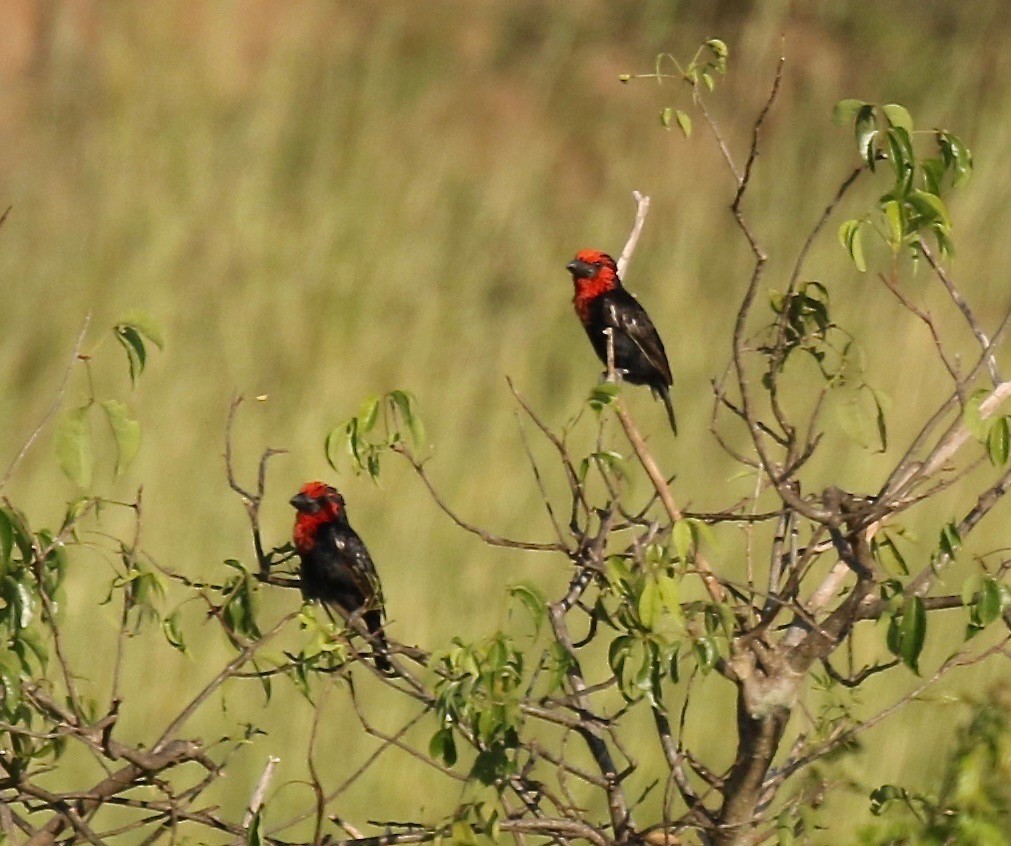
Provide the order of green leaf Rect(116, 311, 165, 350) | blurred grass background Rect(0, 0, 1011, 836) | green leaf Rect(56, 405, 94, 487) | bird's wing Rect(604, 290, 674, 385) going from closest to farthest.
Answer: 1. green leaf Rect(56, 405, 94, 487)
2. green leaf Rect(116, 311, 165, 350)
3. bird's wing Rect(604, 290, 674, 385)
4. blurred grass background Rect(0, 0, 1011, 836)

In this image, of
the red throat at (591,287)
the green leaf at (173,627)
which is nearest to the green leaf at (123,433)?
the green leaf at (173,627)

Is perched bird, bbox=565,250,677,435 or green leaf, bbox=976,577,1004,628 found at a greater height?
perched bird, bbox=565,250,677,435

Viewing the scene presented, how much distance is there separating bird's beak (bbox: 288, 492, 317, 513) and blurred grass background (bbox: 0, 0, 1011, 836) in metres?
0.70

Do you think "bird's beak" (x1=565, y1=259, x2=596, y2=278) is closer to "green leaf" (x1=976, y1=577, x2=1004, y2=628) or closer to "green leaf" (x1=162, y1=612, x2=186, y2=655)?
"green leaf" (x1=162, y1=612, x2=186, y2=655)

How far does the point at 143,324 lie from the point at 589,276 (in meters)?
2.41

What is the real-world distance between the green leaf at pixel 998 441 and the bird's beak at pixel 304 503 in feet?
5.57

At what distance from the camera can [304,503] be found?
3.44 metres

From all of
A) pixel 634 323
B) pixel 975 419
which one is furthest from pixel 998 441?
pixel 634 323

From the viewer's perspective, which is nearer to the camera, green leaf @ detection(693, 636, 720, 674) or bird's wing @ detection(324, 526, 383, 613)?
green leaf @ detection(693, 636, 720, 674)

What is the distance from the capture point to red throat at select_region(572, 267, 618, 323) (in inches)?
170

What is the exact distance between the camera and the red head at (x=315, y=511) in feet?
11.5

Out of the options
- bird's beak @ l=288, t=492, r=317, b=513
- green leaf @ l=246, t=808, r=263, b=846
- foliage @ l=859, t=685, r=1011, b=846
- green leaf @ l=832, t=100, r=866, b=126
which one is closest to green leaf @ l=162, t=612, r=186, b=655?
green leaf @ l=246, t=808, r=263, b=846

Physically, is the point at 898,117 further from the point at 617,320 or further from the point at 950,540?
the point at 617,320

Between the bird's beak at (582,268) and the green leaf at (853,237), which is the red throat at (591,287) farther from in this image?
the green leaf at (853,237)
